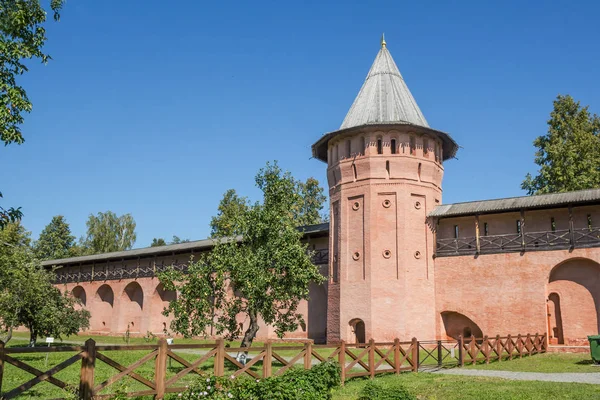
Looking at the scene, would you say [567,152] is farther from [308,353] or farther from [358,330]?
[308,353]

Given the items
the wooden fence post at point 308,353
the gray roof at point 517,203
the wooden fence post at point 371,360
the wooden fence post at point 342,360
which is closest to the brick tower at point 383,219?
the gray roof at point 517,203

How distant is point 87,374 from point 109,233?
45.3m

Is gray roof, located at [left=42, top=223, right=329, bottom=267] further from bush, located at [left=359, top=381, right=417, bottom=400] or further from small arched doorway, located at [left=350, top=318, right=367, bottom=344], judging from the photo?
bush, located at [left=359, top=381, right=417, bottom=400]

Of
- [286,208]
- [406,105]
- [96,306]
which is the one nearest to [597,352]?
[286,208]

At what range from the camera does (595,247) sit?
19.1 metres

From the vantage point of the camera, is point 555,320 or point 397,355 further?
point 555,320

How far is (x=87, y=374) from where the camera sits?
734 cm

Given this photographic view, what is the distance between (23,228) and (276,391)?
156ft

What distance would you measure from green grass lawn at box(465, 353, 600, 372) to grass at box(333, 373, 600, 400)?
3.07 metres

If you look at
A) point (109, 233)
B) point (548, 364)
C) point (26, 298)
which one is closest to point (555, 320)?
point (548, 364)

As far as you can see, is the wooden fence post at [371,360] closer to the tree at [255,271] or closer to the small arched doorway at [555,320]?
the tree at [255,271]

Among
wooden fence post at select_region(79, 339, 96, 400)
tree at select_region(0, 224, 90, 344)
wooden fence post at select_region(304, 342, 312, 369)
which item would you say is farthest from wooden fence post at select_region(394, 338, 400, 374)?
tree at select_region(0, 224, 90, 344)

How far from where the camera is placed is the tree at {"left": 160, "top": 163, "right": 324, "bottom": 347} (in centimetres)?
1566

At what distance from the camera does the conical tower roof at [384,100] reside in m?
22.9
